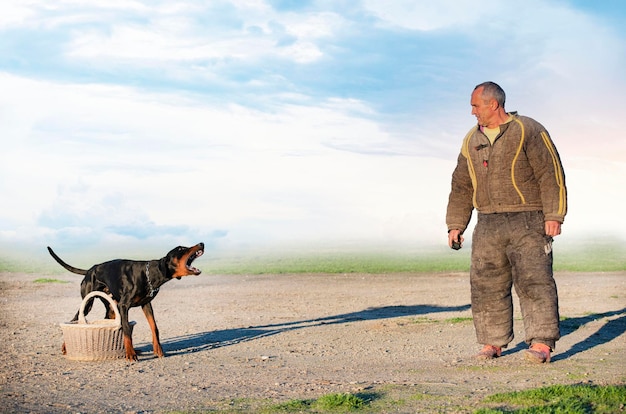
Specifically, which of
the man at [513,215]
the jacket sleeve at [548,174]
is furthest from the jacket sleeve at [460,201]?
the jacket sleeve at [548,174]

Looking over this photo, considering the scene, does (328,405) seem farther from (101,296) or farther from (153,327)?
(101,296)

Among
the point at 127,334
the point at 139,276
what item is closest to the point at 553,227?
the point at 139,276

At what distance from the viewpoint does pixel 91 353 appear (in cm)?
988

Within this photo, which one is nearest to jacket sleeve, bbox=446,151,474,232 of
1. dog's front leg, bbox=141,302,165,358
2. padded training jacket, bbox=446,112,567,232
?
padded training jacket, bbox=446,112,567,232

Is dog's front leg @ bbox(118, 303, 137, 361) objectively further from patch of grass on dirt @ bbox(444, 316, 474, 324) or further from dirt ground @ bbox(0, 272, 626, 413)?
patch of grass on dirt @ bbox(444, 316, 474, 324)

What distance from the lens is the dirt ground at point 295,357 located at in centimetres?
757

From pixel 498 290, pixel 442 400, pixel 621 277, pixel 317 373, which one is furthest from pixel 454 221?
pixel 621 277

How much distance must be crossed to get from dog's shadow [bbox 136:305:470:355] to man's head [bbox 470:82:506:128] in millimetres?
5108

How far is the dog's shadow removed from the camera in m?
11.5

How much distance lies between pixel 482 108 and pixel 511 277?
2.09 meters

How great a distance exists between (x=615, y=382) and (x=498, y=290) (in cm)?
189

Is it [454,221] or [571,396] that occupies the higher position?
[454,221]

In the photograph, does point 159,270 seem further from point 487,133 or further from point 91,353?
point 487,133

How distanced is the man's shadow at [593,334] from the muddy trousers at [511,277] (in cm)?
91
